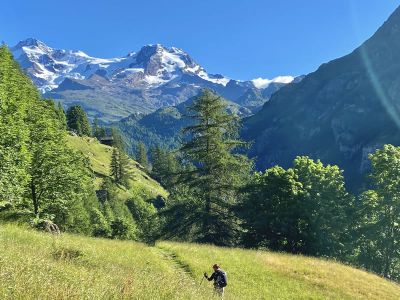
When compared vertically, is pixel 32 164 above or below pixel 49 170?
above

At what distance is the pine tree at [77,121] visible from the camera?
5999 inches

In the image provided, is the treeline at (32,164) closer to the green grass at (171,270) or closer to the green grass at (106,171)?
the green grass at (171,270)

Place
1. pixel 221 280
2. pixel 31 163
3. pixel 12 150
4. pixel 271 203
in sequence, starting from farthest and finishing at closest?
pixel 271 203, pixel 31 163, pixel 12 150, pixel 221 280

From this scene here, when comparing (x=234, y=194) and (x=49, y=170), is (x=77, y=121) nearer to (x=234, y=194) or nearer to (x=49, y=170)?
(x=234, y=194)

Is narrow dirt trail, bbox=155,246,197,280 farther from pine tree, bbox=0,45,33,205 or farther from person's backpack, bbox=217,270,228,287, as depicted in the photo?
pine tree, bbox=0,45,33,205

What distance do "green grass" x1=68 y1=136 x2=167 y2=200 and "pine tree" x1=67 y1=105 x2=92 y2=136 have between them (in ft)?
14.4

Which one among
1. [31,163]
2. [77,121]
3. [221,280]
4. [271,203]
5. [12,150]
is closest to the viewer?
[221,280]

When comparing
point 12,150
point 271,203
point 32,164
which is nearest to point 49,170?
point 32,164

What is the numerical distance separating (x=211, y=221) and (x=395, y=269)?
30.9 meters

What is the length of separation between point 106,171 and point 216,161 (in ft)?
343

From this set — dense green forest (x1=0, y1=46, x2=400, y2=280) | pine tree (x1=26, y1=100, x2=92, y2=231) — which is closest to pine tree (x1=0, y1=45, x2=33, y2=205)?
dense green forest (x1=0, y1=46, x2=400, y2=280)

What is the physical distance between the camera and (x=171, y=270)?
82.8 feet

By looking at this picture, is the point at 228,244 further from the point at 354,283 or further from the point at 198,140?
the point at 354,283

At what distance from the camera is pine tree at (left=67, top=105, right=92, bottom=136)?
5999 inches
